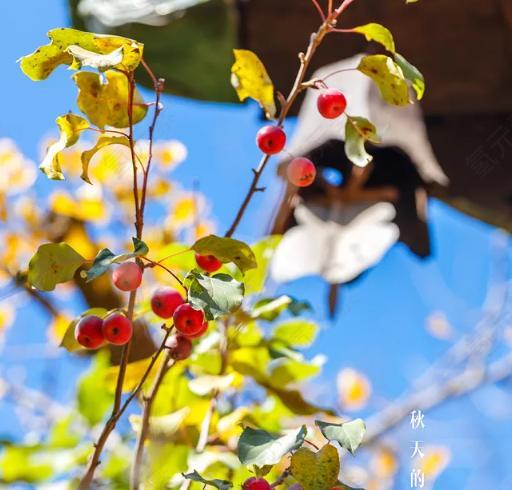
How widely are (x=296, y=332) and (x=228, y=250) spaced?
28 centimetres

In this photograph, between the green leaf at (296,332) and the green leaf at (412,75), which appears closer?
the green leaf at (412,75)

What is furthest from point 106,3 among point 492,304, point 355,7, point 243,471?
point 492,304

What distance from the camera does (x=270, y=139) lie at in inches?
22.3

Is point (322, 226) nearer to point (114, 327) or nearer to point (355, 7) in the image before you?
point (355, 7)

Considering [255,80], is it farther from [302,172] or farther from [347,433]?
[347,433]

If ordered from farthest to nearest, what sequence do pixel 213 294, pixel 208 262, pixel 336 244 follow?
pixel 336 244 → pixel 208 262 → pixel 213 294

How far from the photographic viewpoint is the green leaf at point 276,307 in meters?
0.70

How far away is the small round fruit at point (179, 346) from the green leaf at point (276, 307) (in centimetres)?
17

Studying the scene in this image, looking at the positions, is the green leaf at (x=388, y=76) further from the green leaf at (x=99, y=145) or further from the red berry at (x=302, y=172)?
the green leaf at (x=99, y=145)

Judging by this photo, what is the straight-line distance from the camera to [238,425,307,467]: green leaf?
0.46 metres

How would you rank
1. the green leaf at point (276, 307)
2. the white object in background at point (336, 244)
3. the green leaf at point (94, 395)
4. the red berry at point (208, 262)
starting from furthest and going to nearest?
the white object in background at point (336, 244) → the green leaf at point (94, 395) → the green leaf at point (276, 307) → the red berry at point (208, 262)

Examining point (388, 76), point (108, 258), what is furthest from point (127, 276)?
point (388, 76)

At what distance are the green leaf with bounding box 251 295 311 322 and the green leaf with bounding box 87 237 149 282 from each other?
25 cm

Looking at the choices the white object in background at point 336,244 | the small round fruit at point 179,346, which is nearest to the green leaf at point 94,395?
the small round fruit at point 179,346
